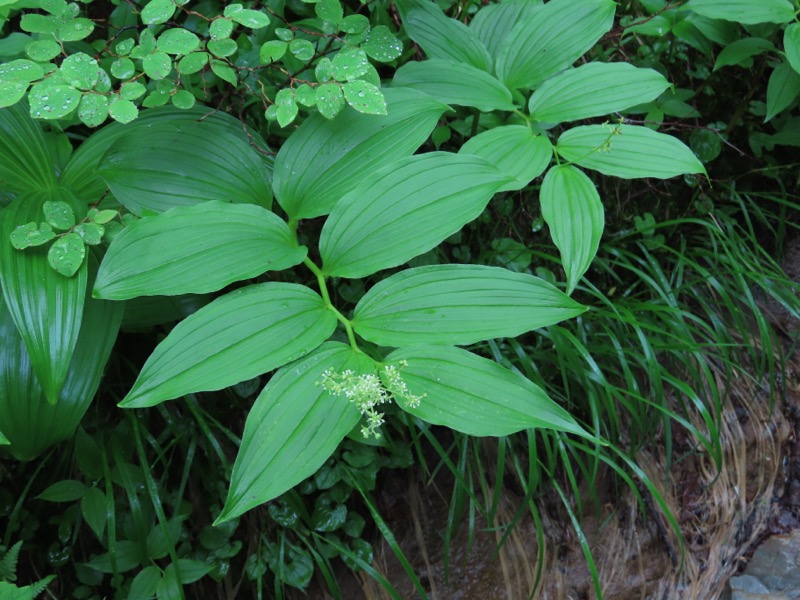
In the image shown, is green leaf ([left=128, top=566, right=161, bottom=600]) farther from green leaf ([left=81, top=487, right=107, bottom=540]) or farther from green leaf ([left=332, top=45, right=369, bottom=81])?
green leaf ([left=332, top=45, right=369, bottom=81])

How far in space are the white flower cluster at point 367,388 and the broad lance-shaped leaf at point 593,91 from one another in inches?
34.6

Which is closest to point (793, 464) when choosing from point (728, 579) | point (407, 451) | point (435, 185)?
point (728, 579)

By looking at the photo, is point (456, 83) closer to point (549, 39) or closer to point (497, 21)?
point (549, 39)

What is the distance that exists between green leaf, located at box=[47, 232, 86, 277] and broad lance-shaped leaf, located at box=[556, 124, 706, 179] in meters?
1.10

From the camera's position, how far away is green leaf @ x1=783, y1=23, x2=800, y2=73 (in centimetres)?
187

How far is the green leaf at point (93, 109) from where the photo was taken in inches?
48.9

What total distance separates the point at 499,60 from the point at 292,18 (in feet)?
2.24

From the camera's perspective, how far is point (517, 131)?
62.7 inches

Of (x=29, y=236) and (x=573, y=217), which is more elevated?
(x=573, y=217)

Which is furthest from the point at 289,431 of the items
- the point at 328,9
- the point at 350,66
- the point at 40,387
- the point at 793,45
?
the point at 793,45

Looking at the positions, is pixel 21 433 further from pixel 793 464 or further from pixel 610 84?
pixel 793 464

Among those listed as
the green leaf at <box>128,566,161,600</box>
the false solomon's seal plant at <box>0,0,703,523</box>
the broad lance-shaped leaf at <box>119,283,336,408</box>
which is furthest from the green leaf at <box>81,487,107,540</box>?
the broad lance-shaped leaf at <box>119,283,336,408</box>

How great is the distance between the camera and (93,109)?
125 centimetres

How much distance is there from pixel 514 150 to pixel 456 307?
533mm
